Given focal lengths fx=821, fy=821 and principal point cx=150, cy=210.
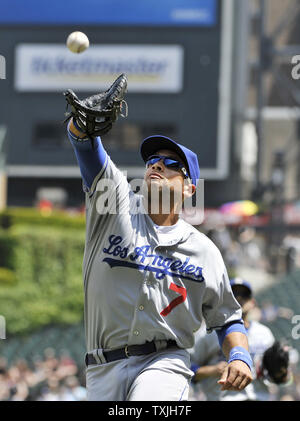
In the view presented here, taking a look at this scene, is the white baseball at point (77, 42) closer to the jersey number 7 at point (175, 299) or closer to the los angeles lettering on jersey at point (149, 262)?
the los angeles lettering on jersey at point (149, 262)

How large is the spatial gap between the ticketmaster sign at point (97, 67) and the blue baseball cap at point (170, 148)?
30.5m

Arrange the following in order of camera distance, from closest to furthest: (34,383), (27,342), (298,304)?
(34,383) < (298,304) < (27,342)

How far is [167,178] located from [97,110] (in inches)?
19.4

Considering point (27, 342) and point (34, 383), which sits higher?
point (34, 383)

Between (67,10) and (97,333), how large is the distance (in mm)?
33023

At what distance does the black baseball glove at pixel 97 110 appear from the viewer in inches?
126

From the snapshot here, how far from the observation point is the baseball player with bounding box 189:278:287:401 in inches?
191

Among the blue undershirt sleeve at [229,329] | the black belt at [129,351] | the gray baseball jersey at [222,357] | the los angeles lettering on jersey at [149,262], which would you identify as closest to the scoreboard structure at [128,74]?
the gray baseball jersey at [222,357]

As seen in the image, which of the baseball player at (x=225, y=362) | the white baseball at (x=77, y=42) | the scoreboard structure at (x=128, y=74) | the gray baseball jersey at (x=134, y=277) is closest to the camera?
the gray baseball jersey at (x=134, y=277)

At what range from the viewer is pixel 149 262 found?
3.38m

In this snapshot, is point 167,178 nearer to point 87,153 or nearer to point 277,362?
point 87,153

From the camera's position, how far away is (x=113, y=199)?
3412mm

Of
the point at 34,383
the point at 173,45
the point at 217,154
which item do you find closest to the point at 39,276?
the point at 34,383
